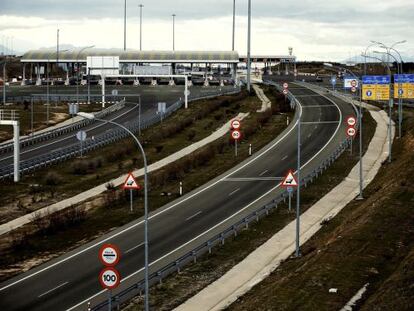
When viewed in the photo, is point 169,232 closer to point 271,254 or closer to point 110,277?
point 271,254

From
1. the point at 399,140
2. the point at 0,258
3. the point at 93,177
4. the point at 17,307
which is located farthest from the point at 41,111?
the point at 17,307

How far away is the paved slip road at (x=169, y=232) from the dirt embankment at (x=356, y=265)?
6713 millimetres

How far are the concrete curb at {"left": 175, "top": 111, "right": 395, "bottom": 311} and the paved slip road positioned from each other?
12.8ft

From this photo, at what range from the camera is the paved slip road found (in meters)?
31.4

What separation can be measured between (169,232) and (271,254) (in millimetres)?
7737

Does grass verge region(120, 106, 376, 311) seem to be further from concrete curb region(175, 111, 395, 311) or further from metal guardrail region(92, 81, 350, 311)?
concrete curb region(175, 111, 395, 311)

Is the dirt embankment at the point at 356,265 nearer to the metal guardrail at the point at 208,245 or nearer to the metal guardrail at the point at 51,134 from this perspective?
the metal guardrail at the point at 208,245

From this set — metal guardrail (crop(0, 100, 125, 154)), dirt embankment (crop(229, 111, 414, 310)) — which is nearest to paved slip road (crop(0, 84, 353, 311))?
dirt embankment (crop(229, 111, 414, 310))

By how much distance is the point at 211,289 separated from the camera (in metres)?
31.4

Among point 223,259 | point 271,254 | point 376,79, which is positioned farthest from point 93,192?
point 376,79

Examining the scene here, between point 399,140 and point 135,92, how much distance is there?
71.1 metres

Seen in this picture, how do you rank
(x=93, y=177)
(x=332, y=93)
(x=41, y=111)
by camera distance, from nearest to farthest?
(x=93, y=177)
(x=41, y=111)
(x=332, y=93)

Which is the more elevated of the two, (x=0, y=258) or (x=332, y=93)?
(x=332, y=93)

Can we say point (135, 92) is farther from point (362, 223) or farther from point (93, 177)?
point (362, 223)
